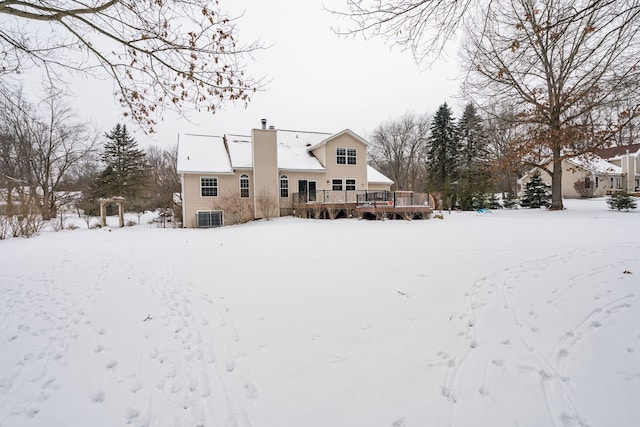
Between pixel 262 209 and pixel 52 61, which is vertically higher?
pixel 52 61

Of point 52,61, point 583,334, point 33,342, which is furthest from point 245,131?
point 583,334

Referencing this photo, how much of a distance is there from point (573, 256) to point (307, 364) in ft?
20.9

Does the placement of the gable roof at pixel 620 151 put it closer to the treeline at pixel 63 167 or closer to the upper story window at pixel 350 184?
the upper story window at pixel 350 184

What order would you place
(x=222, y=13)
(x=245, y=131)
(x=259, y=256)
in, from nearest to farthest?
(x=222, y=13) < (x=259, y=256) < (x=245, y=131)

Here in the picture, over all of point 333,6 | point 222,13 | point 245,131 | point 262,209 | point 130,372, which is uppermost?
point 245,131

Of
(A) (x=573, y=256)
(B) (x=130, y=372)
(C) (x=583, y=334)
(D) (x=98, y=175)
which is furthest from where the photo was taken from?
(D) (x=98, y=175)

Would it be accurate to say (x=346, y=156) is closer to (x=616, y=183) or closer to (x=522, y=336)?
(x=522, y=336)

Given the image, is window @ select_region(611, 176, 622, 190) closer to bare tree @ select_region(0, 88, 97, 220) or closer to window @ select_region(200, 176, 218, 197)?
window @ select_region(200, 176, 218, 197)

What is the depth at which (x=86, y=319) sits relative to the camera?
3988 millimetres

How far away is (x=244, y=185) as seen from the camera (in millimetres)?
19625

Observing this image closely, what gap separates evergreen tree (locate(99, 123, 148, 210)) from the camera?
31125 mm

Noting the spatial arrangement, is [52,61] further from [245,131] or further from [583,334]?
[245,131]

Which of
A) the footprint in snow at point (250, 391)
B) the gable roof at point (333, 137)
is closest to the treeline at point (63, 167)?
the footprint in snow at point (250, 391)

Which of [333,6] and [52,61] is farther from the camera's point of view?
[52,61]
